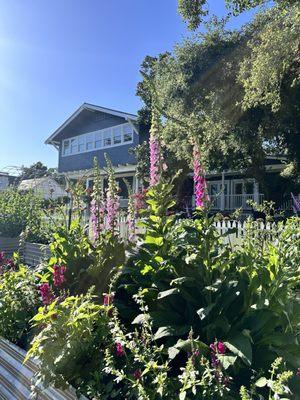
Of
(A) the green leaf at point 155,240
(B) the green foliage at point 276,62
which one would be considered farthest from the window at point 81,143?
(A) the green leaf at point 155,240

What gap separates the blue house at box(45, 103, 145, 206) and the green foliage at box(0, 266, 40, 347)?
2180cm

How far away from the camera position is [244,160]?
18.2m

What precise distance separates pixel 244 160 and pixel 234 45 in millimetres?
5010

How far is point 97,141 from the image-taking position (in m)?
29.0

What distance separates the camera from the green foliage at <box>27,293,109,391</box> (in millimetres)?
2080

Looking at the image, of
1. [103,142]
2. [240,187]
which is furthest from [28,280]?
[103,142]

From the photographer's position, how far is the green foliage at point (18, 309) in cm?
293

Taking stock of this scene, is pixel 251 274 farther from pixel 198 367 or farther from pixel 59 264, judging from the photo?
pixel 59 264

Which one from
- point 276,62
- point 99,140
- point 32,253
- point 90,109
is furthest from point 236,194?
point 32,253

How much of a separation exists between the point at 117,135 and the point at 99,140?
80.7 inches

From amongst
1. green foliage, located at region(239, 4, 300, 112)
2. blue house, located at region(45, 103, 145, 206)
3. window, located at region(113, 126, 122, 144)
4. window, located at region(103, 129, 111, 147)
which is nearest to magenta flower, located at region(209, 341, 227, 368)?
green foliage, located at region(239, 4, 300, 112)

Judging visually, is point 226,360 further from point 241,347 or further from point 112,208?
point 112,208

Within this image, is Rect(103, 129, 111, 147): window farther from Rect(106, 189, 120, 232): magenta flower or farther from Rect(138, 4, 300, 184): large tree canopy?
Rect(106, 189, 120, 232): magenta flower

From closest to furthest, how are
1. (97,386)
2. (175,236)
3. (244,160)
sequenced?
(97,386) < (175,236) < (244,160)
